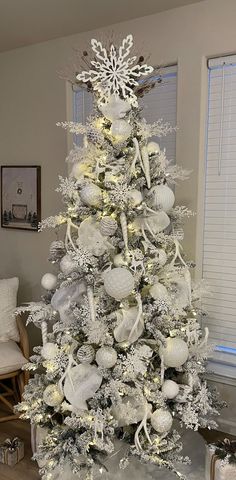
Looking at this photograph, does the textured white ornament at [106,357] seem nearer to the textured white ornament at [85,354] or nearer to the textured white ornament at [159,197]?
the textured white ornament at [85,354]

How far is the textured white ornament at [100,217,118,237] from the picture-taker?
189 centimetres

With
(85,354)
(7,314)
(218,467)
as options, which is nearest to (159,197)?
(85,354)

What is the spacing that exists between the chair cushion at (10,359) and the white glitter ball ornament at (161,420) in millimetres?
1142

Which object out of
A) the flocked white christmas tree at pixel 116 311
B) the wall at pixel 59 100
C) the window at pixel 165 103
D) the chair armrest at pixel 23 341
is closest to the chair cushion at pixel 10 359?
the chair armrest at pixel 23 341

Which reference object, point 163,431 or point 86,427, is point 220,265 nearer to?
point 163,431

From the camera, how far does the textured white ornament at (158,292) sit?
1.92 meters

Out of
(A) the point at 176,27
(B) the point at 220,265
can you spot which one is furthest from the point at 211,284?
(A) the point at 176,27

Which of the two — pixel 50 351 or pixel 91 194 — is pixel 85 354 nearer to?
pixel 50 351

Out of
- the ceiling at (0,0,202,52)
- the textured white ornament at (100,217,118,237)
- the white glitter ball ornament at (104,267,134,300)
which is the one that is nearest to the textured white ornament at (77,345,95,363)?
the white glitter ball ornament at (104,267,134,300)

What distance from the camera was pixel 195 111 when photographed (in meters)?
2.45

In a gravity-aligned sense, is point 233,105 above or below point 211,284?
above

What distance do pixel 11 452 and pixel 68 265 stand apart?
44.7 inches

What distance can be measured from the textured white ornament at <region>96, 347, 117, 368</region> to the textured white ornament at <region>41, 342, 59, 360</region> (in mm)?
232

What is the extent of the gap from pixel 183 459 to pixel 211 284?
1.00 meters
